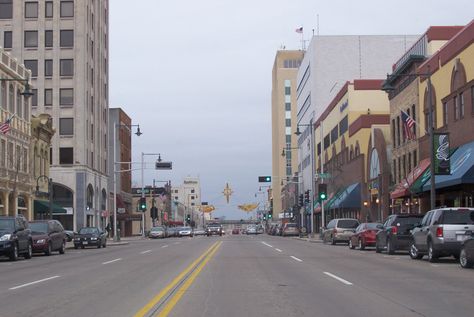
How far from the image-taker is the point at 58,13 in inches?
2731

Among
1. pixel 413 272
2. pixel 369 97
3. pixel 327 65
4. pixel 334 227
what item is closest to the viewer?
pixel 413 272

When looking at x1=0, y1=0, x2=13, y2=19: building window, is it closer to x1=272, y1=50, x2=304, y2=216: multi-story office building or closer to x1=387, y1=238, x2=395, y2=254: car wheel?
x1=387, y1=238, x2=395, y2=254: car wheel

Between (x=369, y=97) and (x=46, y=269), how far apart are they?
49.8m

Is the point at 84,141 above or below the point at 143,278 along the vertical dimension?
above

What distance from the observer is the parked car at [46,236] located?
3381cm

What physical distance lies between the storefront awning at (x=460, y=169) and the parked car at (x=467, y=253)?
37.5ft

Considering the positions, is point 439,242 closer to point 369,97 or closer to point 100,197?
point 369,97

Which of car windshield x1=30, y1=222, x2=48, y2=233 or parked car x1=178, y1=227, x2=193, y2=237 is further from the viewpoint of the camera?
parked car x1=178, y1=227, x2=193, y2=237

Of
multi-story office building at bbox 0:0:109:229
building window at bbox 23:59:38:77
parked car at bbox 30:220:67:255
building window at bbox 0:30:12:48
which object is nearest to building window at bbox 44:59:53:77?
multi-story office building at bbox 0:0:109:229

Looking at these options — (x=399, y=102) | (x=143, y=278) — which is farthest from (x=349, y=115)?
(x=143, y=278)

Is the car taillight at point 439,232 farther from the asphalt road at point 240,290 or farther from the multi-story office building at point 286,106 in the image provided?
the multi-story office building at point 286,106

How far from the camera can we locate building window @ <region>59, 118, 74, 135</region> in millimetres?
69812

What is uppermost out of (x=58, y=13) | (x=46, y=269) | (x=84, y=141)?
(x=58, y=13)

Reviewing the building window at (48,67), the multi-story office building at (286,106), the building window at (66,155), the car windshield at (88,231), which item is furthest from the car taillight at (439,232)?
the multi-story office building at (286,106)
